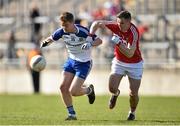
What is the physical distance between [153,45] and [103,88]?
2.58 metres

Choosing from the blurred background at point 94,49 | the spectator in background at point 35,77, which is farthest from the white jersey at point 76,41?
the spectator in background at point 35,77

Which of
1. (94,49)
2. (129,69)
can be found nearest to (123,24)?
(129,69)

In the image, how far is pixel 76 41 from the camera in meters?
16.4

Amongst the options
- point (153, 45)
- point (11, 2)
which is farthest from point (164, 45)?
point (11, 2)

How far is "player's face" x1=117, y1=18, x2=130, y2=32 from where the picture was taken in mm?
16156

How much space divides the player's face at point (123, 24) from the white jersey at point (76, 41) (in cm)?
60

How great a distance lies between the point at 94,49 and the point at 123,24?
16.1m

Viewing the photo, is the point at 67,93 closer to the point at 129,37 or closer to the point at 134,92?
the point at 134,92

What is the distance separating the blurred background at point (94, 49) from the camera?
3025 centimetres

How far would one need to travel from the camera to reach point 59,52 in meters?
32.7

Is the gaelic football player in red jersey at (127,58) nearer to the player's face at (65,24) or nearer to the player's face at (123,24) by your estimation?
the player's face at (123,24)

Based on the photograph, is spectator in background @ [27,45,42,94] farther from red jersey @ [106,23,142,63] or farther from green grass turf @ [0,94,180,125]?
red jersey @ [106,23,142,63]

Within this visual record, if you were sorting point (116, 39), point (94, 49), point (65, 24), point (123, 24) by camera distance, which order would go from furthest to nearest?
point (94, 49)
point (123, 24)
point (65, 24)
point (116, 39)

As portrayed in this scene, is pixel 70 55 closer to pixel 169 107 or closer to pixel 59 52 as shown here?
pixel 169 107
